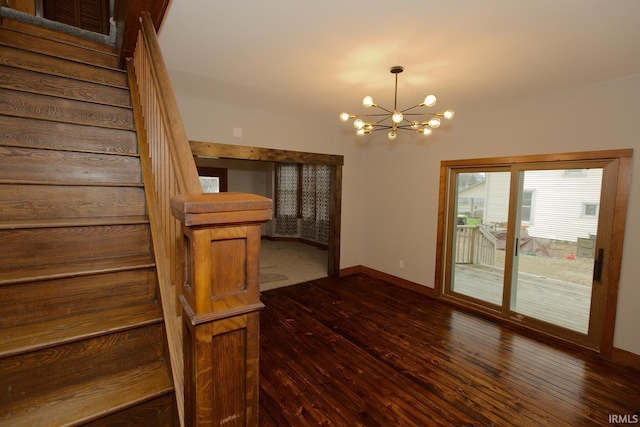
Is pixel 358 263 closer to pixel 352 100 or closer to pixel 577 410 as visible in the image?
pixel 352 100

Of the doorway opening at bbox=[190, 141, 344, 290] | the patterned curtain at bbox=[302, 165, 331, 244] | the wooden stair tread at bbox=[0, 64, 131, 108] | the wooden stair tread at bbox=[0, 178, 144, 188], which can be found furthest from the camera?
the patterned curtain at bbox=[302, 165, 331, 244]

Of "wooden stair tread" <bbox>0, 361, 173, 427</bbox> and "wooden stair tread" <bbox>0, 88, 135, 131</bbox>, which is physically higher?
"wooden stair tread" <bbox>0, 88, 135, 131</bbox>

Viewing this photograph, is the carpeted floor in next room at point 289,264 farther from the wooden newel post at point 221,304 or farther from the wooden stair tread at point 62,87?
the wooden newel post at point 221,304

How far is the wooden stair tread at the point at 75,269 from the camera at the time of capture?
125 centimetres

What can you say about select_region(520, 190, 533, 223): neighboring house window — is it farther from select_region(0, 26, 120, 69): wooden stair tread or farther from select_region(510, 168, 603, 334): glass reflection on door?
select_region(0, 26, 120, 69): wooden stair tread

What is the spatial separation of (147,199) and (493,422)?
2.75 meters

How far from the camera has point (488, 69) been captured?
→ 2566 millimetres

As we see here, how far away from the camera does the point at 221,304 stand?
2.55 ft

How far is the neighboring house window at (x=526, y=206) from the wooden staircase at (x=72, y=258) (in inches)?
154

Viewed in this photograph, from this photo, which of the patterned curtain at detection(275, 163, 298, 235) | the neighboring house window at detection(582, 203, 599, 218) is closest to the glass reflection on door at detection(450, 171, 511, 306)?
the neighboring house window at detection(582, 203, 599, 218)

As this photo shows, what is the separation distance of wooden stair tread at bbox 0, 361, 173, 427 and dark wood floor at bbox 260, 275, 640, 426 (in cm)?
113

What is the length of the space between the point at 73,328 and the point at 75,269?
0.29m

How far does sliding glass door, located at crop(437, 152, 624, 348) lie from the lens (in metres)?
2.98

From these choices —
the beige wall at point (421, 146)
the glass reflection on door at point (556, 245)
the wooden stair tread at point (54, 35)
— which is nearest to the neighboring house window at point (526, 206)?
the glass reflection on door at point (556, 245)
